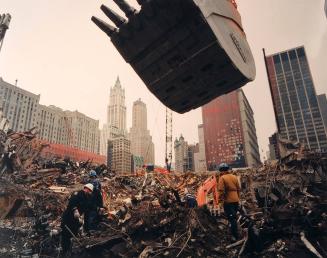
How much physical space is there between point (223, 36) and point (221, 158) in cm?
8324

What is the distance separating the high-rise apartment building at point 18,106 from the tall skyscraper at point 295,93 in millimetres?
96002

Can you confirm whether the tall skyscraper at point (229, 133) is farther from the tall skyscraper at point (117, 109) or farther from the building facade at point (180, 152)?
the tall skyscraper at point (117, 109)

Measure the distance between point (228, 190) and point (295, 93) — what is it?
118505 mm

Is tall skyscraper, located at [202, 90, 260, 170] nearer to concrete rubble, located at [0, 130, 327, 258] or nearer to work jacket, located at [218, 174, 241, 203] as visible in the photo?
concrete rubble, located at [0, 130, 327, 258]

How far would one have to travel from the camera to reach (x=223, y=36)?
176 inches

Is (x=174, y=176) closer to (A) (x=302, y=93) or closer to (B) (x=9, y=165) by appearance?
(B) (x=9, y=165)

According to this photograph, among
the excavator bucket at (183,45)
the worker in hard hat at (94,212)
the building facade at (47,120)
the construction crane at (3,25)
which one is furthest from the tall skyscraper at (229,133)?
the excavator bucket at (183,45)

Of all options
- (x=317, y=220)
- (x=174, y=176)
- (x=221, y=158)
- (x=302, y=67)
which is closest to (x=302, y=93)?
(x=302, y=67)

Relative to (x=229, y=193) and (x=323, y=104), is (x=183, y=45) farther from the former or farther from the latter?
(x=323, y=104)

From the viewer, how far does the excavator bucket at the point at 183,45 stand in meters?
4.22

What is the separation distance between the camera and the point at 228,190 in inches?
226

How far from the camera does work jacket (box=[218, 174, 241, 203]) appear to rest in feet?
18.7

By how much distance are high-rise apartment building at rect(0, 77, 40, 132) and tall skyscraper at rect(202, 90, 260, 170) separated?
65337mm

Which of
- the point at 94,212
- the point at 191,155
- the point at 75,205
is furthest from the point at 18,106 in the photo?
the point at 75,205
